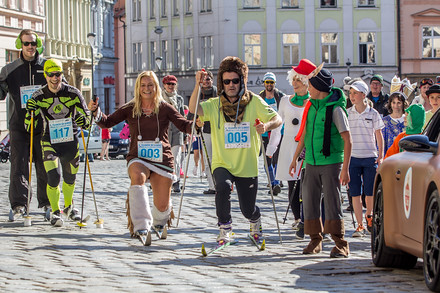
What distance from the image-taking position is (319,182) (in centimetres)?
1041

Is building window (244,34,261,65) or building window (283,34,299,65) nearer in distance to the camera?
building window (244,34,261,65)

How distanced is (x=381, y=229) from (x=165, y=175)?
310 centimetres

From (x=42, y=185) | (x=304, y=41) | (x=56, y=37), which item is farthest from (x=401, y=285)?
(x=304, y=41)

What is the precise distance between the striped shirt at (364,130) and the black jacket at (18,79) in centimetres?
413

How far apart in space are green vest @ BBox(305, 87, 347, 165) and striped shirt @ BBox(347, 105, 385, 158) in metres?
2.30

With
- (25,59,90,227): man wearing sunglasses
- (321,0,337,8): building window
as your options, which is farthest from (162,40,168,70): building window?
(25,59,90,227): man wearing sunglasses

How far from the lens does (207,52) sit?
219 feet

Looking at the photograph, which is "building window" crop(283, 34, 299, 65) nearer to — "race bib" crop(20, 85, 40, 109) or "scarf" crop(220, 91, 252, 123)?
"race bib" crop(20, 85, 40, 109)

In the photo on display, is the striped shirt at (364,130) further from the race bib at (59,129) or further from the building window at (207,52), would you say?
the building window at (207,52)

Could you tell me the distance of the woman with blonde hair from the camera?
11.3 meters

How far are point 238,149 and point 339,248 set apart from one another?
1.39m

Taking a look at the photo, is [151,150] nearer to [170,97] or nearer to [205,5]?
[170,97]

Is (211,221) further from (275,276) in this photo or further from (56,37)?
(56,37)

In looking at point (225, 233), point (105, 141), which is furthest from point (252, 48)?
point (225, 233)
